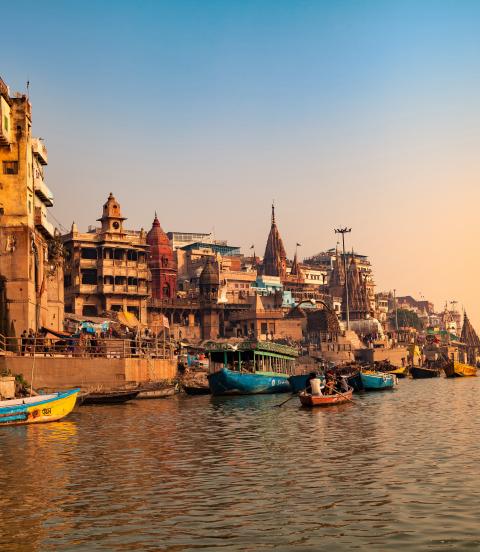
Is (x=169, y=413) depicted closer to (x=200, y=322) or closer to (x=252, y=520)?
(x=252, y=520)

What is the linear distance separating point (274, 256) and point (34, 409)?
475ft

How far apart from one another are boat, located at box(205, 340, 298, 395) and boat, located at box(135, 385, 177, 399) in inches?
158

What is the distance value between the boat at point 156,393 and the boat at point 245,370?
401cm

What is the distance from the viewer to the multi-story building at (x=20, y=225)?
45.1 m

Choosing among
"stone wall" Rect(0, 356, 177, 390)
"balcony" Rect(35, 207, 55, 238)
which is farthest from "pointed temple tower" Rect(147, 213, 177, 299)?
"stone wall" Rect(0, 356, 177, 390)

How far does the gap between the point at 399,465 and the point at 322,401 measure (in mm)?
18357

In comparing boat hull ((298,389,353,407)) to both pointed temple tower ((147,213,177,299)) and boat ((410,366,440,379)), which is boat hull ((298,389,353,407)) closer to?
boat ((410,366,440,379))

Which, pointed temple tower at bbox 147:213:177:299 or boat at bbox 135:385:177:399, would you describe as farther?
pointed temple tower at bbox 147:213:177:299

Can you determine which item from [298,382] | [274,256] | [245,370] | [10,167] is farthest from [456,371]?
[274,256]

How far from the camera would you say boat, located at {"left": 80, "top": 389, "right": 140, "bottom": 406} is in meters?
40.2

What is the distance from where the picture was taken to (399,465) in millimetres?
19656

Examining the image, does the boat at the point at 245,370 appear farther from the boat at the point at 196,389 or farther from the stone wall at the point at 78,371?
the stone wall at the point at 78,371

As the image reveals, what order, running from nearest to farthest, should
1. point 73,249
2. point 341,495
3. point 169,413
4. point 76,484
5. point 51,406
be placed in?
point 341,495
point 76,484
point 51,406
point 169,413
point 73,249

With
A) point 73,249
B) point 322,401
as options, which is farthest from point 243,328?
point 322,401
